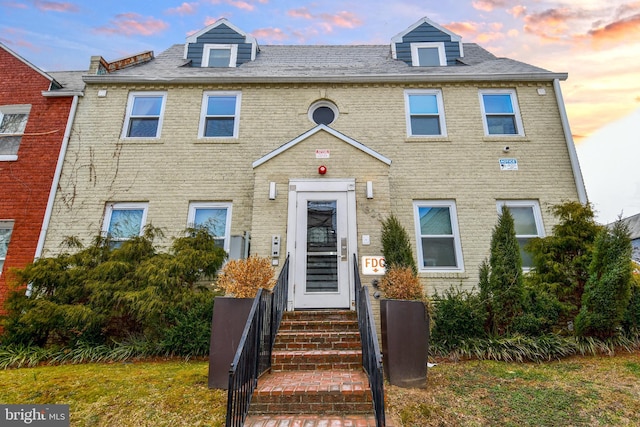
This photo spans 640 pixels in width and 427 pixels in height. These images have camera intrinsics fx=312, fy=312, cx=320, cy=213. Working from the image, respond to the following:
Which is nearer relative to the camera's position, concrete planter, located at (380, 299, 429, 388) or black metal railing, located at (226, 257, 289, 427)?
black metal railing, located at (226, 257, 289, 427)

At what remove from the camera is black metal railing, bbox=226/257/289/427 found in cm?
268

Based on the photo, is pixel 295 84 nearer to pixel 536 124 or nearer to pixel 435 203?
pixel 435 203

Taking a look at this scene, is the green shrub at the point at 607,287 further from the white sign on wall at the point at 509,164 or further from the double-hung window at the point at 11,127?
the double-hung window at the point at 11,127

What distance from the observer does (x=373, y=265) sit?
21.2 ft

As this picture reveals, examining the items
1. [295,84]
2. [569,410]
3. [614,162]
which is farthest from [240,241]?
[614,162]

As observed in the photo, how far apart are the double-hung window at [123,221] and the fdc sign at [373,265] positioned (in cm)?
549

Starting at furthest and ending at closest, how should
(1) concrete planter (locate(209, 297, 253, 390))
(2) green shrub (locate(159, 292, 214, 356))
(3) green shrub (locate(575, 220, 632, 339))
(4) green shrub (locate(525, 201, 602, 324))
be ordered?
(4) green shrub (locate(525, 201, 602, 324))
(2) green shrub (locate(159, 292, 214, 356))
(3) green shrub (locate(575, 220, 632, 339))
(1) concrete planter (locate(209, 297, 253, 390))

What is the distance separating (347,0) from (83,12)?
8327 millimetres

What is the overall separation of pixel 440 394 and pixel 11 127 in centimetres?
1234

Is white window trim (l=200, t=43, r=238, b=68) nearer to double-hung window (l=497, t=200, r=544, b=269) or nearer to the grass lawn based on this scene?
the grass lawn

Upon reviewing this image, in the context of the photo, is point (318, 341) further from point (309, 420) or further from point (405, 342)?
point (309, 420)

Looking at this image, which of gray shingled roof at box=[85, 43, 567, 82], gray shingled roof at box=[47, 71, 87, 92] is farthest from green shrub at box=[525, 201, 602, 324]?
gray shingled roof at box=[47, 71, 87, 92]

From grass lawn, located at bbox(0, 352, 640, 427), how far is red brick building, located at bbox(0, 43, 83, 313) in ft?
12.7

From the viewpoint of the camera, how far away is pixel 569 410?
3.51 metres
